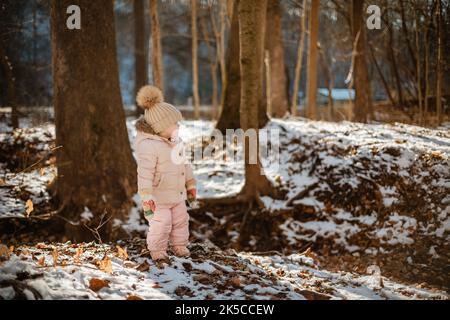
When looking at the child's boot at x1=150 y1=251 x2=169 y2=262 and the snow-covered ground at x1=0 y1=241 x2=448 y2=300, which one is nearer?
the snow-covered ground at x1=0 y1=241 x2=448 y2=300

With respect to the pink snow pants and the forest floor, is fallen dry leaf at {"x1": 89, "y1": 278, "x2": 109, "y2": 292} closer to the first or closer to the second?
the forest floor

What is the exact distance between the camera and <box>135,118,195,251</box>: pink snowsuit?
4172 mm

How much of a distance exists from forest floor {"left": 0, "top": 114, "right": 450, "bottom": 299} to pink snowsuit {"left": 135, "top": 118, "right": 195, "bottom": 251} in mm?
286

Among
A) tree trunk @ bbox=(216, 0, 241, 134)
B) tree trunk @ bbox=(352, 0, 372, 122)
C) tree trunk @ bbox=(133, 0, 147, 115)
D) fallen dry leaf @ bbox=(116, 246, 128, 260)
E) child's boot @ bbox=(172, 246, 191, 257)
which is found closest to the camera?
fallen dry leaf @ bbox=(116, 246, 128, 260)

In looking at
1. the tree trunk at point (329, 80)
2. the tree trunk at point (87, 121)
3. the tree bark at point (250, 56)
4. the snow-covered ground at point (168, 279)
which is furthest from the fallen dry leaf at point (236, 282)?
the tree trunk at point (329, 80)

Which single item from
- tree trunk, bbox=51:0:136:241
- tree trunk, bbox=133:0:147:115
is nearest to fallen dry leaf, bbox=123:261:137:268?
tree trunk, bbox=51:0:136:241

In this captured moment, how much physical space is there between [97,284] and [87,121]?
384 cm

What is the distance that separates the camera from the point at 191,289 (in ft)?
11.7

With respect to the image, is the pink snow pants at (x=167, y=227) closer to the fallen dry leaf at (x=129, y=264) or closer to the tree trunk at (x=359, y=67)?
the fallen dry leaf at (x=129, y=264)

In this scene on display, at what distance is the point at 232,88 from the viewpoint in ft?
30.6

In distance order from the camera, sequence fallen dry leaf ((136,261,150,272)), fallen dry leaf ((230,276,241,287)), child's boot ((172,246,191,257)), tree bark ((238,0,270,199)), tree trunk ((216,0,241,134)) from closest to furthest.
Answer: fallen dry leaf ((230,276,241,287)) < fallen dry leaf ((136,261,150,272)) < child's boot ((172,246,191,257)) < tree bark ((238,0,270,199)) < tree trunk ((216,0,241,134))

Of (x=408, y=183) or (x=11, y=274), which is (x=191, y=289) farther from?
(x=408, y=183)

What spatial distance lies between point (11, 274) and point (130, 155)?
396 centimetres
